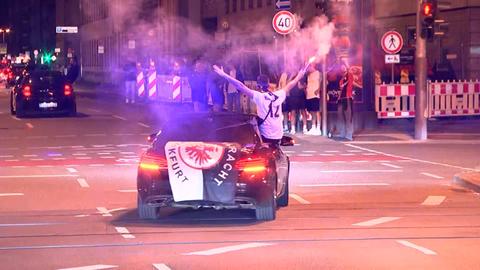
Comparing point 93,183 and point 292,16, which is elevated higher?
point 292,16

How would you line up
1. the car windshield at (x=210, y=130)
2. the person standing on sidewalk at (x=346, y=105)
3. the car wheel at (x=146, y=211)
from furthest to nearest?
the person standing on sidewalk at (x=346, y=105) < the car windshield at (x=210, y=130) < the car wheel at (x=146, y=211)

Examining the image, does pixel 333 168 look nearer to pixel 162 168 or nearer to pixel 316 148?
Answer: pixel 316 148

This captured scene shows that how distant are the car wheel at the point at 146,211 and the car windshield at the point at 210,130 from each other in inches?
28.4

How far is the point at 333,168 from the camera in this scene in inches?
740

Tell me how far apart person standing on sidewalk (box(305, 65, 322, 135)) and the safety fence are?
7.73 ft

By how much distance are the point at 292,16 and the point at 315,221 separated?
15.4 meters

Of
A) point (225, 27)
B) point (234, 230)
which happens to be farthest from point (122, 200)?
point (225, 27)

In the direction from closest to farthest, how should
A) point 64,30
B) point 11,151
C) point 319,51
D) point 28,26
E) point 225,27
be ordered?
1. point 11,151
2. point 319,51
3. point 225,27
4. point 64,30
5. point 28,26

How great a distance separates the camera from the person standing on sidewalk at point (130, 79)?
44.5 meters

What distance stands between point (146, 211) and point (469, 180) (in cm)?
577

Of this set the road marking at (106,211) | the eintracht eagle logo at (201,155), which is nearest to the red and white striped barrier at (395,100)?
the road marking at (106,211)

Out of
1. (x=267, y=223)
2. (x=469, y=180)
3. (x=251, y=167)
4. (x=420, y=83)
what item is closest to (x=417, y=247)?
(x=267, y=223)

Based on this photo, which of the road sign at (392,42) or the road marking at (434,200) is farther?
the road sign at (392,42)

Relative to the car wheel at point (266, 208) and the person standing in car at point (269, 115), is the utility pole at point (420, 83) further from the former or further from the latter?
the car wheel at point (266, 208)
